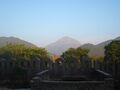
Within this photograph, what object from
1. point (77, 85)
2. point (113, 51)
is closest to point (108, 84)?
point (77, 85)

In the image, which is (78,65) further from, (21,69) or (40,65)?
(21,69)

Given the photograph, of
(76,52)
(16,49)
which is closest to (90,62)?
(76,52)

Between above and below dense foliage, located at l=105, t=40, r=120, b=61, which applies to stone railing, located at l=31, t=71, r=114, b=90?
below

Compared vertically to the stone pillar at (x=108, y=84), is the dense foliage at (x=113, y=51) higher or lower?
higher

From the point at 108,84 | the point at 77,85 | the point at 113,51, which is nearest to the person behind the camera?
the point at 77,85

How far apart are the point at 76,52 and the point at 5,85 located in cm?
3109

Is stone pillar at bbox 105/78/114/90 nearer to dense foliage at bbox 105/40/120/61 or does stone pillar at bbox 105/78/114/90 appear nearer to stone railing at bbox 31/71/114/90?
stone railing at bbox 31/71/114/90

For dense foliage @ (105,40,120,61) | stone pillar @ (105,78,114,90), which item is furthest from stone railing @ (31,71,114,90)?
dense foliage @ (105,40,120,61)

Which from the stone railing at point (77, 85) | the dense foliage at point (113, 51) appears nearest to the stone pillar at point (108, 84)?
the stone railing at point (77, 85)

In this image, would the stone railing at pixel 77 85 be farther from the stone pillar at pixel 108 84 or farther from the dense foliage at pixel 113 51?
the dense foliage at pixel 113 51

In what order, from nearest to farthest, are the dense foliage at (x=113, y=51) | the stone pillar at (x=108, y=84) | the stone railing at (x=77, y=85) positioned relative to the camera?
1. the stone railing at (x=77, y=85)
2. the stone pillar at (x=108, y=84)
3. the dense foliage at (x=113, y=51)

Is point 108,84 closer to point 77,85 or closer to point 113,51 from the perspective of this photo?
point 77,85

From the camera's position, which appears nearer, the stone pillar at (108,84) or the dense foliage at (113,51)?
the stone pillar at (108,84)

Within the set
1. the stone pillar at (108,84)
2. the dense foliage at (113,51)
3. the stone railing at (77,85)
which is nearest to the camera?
the stone railing at (77,85)
